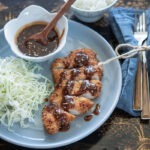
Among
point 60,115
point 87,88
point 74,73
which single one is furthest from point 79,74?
point 60,115

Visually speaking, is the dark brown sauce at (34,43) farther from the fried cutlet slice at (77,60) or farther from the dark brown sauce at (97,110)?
the dark brown sauce at (97,110)

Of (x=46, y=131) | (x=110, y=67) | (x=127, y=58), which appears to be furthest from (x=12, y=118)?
(x=127, y=58)

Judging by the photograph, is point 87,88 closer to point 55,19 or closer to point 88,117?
point 88,117

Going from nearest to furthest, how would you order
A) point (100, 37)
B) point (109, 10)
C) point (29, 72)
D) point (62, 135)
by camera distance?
point (62, 135) → point (29, 72) → point (100, 37) → point (109, 10)

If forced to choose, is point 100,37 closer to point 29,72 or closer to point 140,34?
point 140,34

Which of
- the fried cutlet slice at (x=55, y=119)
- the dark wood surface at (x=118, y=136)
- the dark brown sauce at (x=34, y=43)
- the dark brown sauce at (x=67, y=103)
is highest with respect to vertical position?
the dark brown sauce at (x=34, y=43)

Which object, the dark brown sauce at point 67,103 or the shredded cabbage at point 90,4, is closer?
the dark brown sauce at point 67,103

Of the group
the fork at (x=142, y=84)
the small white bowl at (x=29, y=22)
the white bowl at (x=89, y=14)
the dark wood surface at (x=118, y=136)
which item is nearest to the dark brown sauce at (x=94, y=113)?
the dark wood surface at (x=118, y=136)
